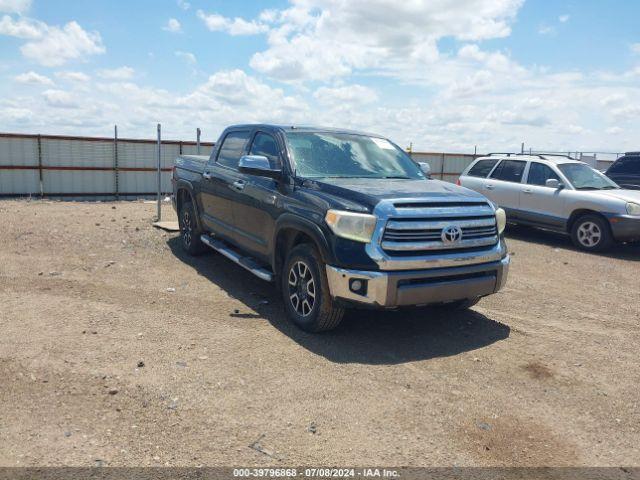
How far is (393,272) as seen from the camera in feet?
14.8

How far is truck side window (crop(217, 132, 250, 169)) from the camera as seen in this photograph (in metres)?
6.73

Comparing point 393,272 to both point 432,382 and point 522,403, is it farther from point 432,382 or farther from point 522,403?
point 522,403

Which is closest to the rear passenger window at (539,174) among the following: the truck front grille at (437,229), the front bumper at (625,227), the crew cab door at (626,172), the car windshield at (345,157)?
the front bumper at (625,227)

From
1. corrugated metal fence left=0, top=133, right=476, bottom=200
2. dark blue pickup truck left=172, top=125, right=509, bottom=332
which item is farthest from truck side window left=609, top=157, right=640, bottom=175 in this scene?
corrugated metal fence left=0, top=133, right=476, bottom=200

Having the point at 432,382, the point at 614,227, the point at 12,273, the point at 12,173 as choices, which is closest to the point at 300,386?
the point at 432,382

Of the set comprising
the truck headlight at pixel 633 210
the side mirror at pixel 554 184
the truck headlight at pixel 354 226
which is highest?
the side mirror at pixel 554 184

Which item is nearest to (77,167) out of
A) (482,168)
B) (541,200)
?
(482,168)

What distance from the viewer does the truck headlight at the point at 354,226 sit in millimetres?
4551

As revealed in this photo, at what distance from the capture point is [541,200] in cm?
1082

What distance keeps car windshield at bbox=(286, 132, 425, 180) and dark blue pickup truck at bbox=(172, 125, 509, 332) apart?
0.01 m

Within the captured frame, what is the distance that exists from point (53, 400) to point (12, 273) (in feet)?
12.6

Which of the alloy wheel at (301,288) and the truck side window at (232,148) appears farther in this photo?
the truck side window at (232,148)

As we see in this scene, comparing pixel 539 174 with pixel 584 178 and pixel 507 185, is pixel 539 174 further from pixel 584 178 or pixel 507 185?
pixel 584 178

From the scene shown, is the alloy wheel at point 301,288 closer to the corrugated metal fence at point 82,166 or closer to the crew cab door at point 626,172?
the crew cab door at point 626,172
